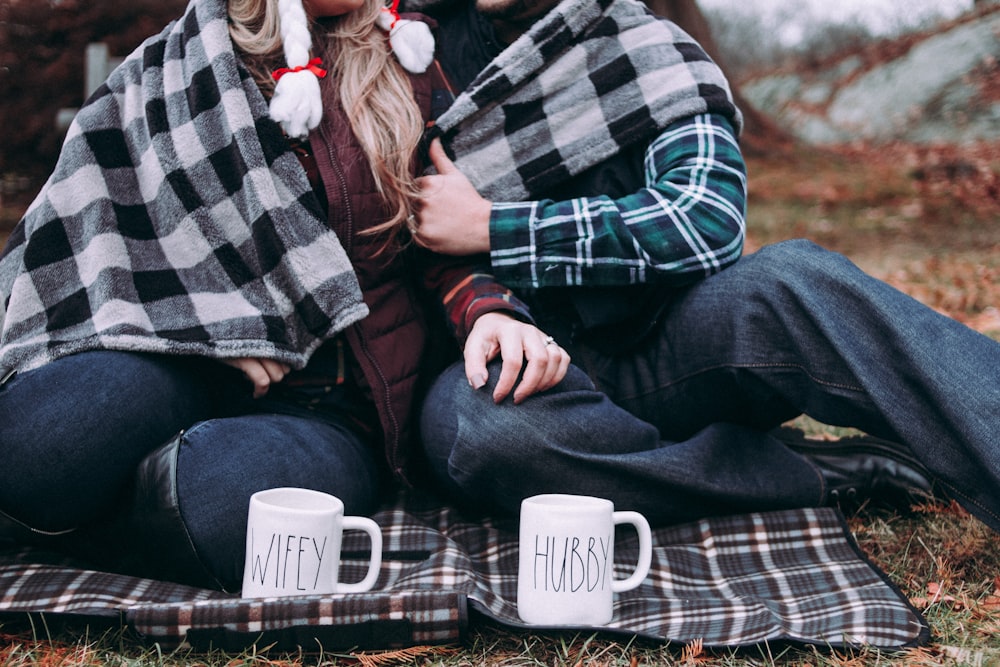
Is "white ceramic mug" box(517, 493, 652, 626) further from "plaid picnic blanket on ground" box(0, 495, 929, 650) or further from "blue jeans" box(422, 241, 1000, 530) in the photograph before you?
"blue jeans" box(422, 241, 1000, 530)

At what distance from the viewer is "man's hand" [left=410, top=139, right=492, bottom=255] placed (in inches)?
60.6

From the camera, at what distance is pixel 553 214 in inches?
59.7

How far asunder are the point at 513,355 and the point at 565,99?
1.87ft

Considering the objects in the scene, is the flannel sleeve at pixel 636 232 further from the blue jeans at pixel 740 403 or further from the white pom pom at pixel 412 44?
the white pom pom at pixel 412 44

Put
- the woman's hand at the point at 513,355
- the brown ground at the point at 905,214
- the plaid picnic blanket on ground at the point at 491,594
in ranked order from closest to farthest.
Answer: the plaid picnic blanket on ground at the point at 491,594, the woman's hand at the point at 513,355, the brown ground at the point at 905,214

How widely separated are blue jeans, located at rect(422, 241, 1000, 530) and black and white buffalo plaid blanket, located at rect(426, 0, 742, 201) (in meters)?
0.29

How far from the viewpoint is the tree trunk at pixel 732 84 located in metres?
5.17

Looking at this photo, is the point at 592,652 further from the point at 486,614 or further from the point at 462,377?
the point at 462,377

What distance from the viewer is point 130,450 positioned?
4.42 ft

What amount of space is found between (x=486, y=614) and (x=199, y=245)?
0.79 m

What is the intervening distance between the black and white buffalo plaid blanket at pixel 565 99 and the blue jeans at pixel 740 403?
292mm

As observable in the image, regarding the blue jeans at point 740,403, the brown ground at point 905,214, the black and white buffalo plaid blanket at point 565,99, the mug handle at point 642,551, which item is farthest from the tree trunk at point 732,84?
the mug handle at point 642,551

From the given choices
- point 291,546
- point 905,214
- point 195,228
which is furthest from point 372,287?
point 905,214

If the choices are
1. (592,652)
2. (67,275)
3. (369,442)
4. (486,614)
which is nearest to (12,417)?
(67,275)
